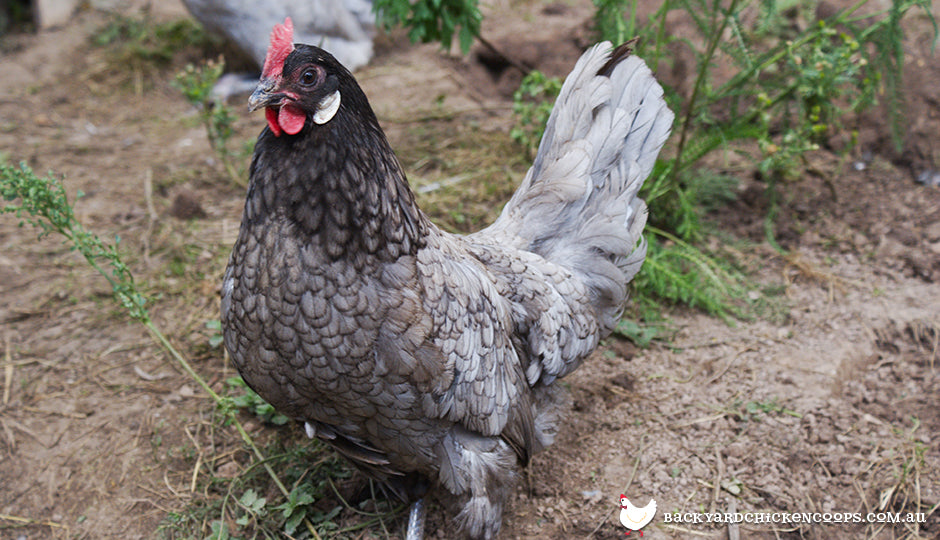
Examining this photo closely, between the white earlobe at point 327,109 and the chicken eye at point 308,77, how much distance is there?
63mm

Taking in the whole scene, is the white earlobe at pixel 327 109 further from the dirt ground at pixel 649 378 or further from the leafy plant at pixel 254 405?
the dirt ground at pixel 649 378

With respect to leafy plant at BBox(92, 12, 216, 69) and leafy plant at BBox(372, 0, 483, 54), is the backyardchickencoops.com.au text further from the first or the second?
leafy plant at BBox(92, 12, 216, 69)

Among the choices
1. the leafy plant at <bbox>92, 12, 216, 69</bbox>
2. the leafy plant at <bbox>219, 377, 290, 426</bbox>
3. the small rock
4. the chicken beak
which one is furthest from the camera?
the leafy plant at <bbox>92, 12, 216, 69</bbox>

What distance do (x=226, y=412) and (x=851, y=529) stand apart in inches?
108

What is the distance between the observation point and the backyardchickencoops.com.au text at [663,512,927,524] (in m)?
2.54

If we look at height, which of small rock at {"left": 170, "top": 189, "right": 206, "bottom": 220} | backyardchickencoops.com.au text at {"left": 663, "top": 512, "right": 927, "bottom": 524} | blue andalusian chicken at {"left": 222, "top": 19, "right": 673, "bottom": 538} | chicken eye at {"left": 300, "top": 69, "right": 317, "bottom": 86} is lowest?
small rock at {"left": 170, "top": 189, "right": 206, "bottom": 220}

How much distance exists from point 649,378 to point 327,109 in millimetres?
2284

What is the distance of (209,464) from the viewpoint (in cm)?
290

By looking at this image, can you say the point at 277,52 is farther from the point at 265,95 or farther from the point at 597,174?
the point at 597,174

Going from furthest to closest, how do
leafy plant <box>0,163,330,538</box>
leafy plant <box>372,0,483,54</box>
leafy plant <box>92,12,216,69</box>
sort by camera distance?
leafy plant <box>92,12,216,69</box> → leafy plant <box>372,0,483,54</box> → leafy plant <box>0,163,330,538</box>

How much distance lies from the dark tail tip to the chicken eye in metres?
1.45

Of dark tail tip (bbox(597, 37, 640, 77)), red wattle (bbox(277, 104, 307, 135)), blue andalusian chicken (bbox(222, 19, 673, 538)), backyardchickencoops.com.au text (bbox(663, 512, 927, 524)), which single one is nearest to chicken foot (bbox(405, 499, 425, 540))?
blue andalusian chicken (bbox(222, 19, 673, 538))

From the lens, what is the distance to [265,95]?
5.85 feet

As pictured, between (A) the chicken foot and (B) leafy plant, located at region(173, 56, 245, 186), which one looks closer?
(A) the chicken foot
